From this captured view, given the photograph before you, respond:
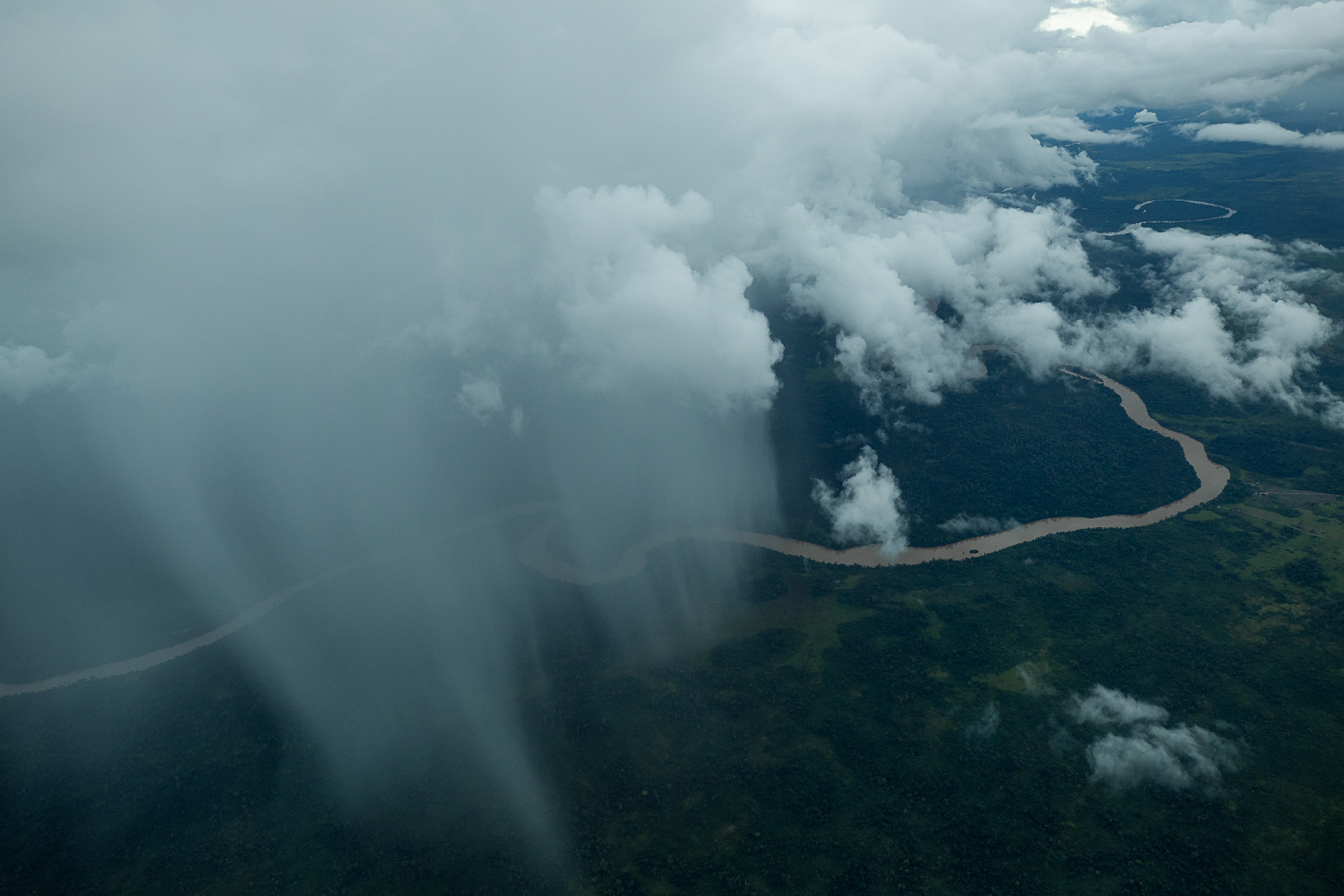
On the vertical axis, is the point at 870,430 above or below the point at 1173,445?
above

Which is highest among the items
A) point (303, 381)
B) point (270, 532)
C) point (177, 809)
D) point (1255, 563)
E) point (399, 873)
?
point (303, 381)

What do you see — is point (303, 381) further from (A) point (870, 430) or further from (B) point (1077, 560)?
(B) point (1077, 560)

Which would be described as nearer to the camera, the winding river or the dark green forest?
the dark green forest

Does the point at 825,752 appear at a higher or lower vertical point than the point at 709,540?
lower

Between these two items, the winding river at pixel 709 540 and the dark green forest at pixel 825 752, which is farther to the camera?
the winding river at pixel 709 540

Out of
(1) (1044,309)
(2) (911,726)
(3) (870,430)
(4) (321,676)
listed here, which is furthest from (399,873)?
(1) (1044,309)

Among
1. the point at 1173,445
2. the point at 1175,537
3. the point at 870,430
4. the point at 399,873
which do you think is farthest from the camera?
the point at 870,430

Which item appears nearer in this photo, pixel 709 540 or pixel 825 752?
pixel 825 752

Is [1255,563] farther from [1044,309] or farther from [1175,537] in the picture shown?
[1044,309]

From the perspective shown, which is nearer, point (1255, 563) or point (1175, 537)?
point (1255, 563)

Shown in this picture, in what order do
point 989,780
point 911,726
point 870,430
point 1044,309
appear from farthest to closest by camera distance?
1. point 1044,309
2. point 870,430
3. point 911,726
4. point 989,780

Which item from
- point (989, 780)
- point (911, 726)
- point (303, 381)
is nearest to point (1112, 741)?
point (989, 780)
